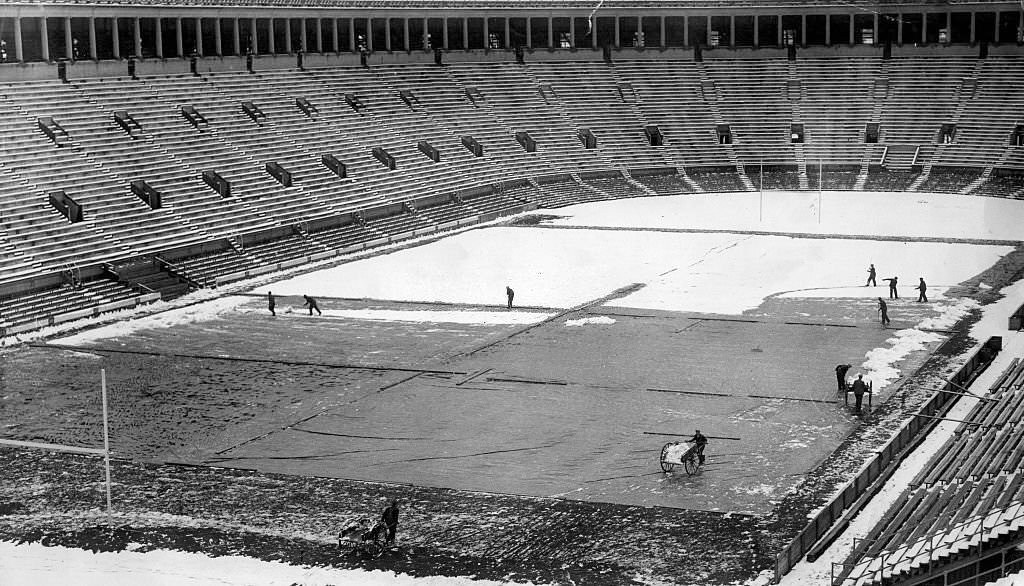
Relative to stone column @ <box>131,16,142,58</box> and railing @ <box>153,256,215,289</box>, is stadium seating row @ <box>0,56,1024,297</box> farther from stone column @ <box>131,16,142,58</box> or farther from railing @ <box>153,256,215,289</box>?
stone column @ <box>131,16,142,58</box>

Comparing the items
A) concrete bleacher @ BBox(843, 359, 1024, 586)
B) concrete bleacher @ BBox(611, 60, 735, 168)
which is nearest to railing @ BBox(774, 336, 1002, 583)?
concrete bleacher @ BBox(843, 359, 1024, 586)

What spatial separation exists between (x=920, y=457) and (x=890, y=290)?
19.8 m

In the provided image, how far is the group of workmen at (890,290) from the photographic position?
1842 inches

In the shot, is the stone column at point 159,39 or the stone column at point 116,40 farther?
the stone column at point 159,39

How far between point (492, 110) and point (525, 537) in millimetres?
63506

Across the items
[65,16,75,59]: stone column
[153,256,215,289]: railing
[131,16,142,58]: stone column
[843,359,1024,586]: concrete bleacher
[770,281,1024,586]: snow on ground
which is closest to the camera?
[843,359,1024,586]: concrete bleacher

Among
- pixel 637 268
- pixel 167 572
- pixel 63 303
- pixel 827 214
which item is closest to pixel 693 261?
pixel 637 268

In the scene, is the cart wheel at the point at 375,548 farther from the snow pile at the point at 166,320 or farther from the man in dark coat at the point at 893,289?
the man in dark coat at the point at 893,289

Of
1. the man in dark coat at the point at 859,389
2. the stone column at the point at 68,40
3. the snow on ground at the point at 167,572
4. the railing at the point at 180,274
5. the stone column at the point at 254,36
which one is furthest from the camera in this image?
the stone column at the point at 254,36

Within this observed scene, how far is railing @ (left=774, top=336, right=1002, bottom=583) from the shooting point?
26.2m

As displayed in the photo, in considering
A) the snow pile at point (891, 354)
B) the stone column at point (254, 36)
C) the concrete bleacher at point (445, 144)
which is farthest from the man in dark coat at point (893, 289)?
the stone column at point (254, 36)

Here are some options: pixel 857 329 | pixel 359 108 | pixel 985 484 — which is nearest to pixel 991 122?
pixel 359 108

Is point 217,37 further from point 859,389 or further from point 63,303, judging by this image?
point 859,389

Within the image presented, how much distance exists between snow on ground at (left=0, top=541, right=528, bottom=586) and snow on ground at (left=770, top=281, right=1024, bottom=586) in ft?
18.8
